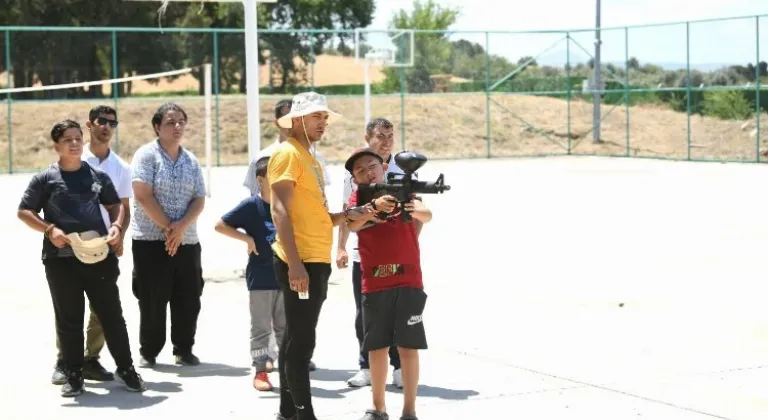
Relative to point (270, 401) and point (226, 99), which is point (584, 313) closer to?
point (270, 401)

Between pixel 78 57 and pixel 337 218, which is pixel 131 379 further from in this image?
pixel 78 57

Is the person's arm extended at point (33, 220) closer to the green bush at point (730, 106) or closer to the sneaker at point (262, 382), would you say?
the sneaker at point (262, 382)

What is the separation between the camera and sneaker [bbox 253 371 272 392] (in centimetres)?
824

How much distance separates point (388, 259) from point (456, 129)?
3802 cm

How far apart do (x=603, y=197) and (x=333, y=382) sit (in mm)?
15523

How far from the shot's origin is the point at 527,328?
10336 millimetres

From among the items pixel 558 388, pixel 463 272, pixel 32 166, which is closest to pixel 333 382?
pixel 558 388

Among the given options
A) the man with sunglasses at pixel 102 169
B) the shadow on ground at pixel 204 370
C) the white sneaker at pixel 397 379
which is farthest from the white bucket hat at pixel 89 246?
the white sneaker at pixel 397 379

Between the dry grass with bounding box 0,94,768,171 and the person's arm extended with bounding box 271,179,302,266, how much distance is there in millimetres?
31570

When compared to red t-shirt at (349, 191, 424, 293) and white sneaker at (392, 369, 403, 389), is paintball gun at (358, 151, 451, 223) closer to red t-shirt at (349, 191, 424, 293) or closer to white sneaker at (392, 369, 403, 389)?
red t-shirt at (349, 191, 424, 293)

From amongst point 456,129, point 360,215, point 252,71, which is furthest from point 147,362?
point 456,129

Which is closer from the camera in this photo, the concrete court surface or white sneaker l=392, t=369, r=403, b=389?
the concrete court surface

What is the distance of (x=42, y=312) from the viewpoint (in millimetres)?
11375

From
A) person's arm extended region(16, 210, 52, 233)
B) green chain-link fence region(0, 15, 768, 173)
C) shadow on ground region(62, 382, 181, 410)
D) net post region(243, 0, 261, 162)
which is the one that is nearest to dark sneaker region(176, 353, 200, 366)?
shadow on ground region(62, 382, 181, 410)
